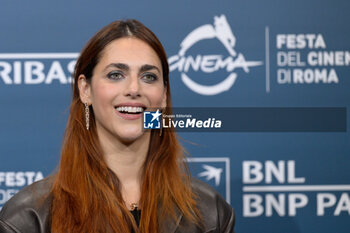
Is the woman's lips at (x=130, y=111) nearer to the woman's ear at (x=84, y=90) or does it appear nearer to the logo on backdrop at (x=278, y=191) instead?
the woman's ear at (x=84, y=90)

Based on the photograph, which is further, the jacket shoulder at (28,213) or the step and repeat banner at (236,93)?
the step and repeat banner at (236,93)

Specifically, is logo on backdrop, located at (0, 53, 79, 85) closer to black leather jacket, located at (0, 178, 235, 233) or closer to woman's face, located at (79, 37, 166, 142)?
woman's face, located at (79, 37, 166, 142)

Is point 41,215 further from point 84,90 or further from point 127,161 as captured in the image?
point 84,90

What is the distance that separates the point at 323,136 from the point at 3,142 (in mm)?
1435

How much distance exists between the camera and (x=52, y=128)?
2.19m

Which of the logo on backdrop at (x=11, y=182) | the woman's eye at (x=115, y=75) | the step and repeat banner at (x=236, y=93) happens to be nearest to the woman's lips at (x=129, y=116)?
the woman's eye at (x=115, y=75)

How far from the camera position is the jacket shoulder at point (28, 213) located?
1.47 metres

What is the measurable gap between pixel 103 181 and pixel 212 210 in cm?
39

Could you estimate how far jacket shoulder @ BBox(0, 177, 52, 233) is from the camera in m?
1.47

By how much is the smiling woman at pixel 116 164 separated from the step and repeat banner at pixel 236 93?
22.5 inches

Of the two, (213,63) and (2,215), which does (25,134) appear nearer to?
(2,215)

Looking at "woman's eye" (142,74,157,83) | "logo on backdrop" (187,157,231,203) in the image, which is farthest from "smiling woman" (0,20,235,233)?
"logo on backdrop" (187,157,231,203)

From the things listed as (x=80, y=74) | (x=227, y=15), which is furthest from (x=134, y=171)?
(x=227, y=15)

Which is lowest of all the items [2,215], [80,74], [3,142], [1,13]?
[2,215]
